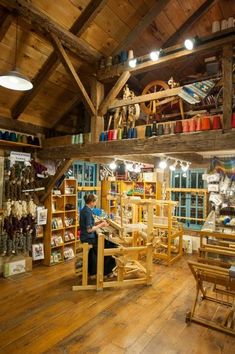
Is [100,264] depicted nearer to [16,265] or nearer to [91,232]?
[91,232]

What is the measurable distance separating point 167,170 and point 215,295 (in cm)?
368

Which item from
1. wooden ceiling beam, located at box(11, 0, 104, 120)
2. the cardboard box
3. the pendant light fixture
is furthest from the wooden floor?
wooden ceiling beam, located at box(11, 0, 104, 120)

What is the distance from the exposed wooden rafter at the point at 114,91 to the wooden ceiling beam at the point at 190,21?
63.8 inches

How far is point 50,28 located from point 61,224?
3755 mm

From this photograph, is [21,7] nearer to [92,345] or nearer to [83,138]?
[83,138]

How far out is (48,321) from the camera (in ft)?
10.4

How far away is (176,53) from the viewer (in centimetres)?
371

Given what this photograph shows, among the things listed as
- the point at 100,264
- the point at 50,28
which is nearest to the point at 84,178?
the point at 100,264

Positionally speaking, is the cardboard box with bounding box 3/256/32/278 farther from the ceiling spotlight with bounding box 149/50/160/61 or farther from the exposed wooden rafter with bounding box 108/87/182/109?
the ceiling spotlight with bounding box 149/50/160/61

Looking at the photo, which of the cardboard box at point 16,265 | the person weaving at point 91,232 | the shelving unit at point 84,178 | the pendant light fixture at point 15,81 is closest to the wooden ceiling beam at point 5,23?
the pendant light fixture at point 15,81

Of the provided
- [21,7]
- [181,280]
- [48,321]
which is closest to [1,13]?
[21,7]

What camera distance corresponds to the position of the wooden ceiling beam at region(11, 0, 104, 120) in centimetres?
380

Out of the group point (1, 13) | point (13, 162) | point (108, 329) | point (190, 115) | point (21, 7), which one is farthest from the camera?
point (13, 162)

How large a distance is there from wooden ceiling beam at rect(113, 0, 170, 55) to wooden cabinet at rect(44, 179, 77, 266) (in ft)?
10.0
